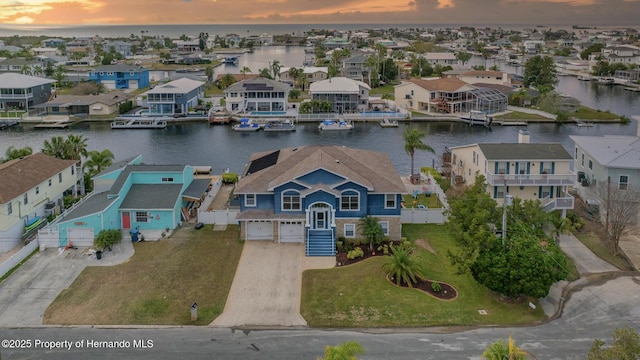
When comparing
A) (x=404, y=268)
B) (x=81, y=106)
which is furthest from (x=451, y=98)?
(x=404, y=268)

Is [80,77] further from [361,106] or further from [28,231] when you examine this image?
[28,231]

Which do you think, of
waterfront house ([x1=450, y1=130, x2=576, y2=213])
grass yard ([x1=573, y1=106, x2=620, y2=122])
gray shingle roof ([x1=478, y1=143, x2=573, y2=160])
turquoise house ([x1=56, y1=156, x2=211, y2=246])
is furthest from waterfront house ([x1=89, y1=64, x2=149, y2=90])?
waterfront house ([x1=450, y1=130, x2=576, y2=213])

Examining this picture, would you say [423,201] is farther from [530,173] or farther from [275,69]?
[275,69]

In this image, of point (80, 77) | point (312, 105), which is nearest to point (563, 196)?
point (312, 105)

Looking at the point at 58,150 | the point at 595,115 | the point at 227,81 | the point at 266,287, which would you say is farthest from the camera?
the point at 227,81

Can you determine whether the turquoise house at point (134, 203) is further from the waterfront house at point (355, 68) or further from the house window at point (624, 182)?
the waterfront house at point (355, 68)

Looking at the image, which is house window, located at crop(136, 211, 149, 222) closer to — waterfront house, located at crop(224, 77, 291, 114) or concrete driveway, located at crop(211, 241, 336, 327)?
concrete driveway, located at crop(211, 241, 336, 327)
